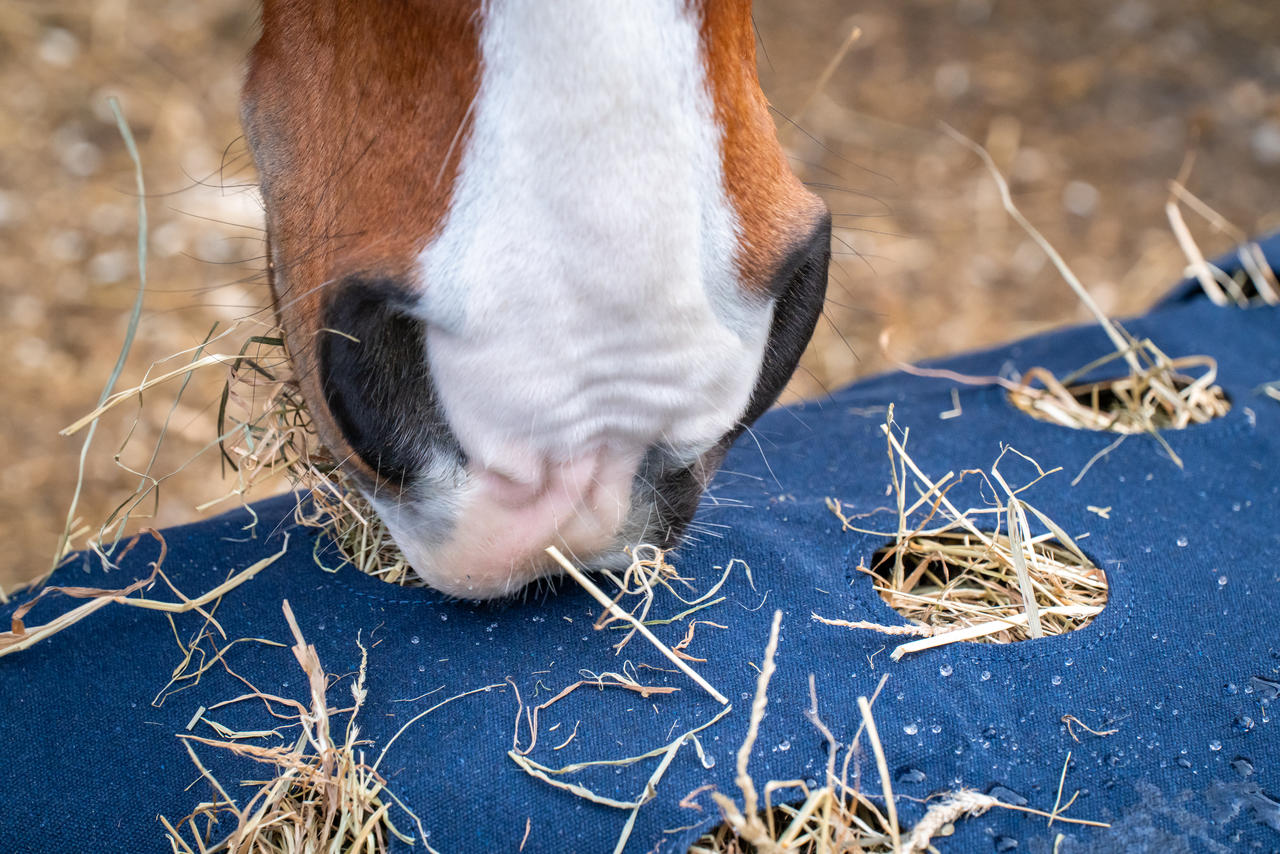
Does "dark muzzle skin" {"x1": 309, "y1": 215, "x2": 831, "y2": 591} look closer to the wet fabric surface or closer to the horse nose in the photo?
the horse nose

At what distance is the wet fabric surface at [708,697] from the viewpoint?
0.70m

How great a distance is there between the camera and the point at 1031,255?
284 centimetres

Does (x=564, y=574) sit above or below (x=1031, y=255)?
above

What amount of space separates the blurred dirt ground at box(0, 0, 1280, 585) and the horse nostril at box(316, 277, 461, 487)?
1.52 m

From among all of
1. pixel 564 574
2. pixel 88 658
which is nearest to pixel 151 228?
pixel 88 658

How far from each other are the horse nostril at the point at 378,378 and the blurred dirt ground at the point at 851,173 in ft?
5.00

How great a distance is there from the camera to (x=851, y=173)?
121 inches

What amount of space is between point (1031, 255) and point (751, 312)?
2442 millimetres

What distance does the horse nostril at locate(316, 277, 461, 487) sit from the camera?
0.64 meters

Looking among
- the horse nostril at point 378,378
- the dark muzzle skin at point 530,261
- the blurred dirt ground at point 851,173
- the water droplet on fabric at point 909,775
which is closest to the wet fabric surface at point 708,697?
the water droplet on fabric at point 909,775

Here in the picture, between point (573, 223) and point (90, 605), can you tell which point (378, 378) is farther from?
point (90, 605)

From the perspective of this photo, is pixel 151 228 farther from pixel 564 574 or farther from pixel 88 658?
pixel 564 574

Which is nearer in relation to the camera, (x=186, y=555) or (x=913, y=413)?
(x=186, y=555)

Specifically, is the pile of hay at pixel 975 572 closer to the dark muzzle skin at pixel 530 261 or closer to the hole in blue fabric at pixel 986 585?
the hole in blue fabric at pixel 986 585
